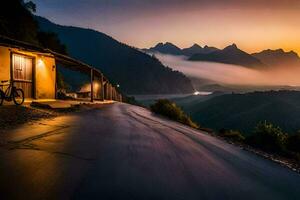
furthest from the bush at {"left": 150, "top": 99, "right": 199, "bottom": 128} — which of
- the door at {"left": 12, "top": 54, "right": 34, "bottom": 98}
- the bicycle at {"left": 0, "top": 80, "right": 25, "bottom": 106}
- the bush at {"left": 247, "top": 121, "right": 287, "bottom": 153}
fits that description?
the bicycle at {"left": 0, "top": 80, "right": 25, "bottom": 106}

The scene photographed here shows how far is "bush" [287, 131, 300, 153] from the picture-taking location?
1850cm

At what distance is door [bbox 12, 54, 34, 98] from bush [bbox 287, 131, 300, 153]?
1670 centimetres

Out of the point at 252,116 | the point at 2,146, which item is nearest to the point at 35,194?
the point at 2,146

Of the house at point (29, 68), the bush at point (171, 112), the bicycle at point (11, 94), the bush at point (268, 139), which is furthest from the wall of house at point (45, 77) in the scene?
the bush at point (268, 139)

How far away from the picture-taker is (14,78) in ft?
74.6

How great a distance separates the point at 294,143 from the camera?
1892 cm

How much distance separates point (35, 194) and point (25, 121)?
9280 millimetres

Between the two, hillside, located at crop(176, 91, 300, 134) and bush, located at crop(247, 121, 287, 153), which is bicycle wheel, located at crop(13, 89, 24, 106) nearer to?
bush, located at crop(247, 121, 287, 153)

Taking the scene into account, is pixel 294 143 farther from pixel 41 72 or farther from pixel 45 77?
pixel 45 77

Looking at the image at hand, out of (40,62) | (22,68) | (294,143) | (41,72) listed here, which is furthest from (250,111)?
(22,68)

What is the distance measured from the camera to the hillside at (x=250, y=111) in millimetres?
125875

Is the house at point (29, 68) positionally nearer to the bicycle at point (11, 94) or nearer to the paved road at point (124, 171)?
the bicycle at point (11, 94)

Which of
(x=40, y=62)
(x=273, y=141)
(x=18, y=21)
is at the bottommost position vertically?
(x=273, y=141)

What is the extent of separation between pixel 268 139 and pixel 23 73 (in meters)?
16.1
